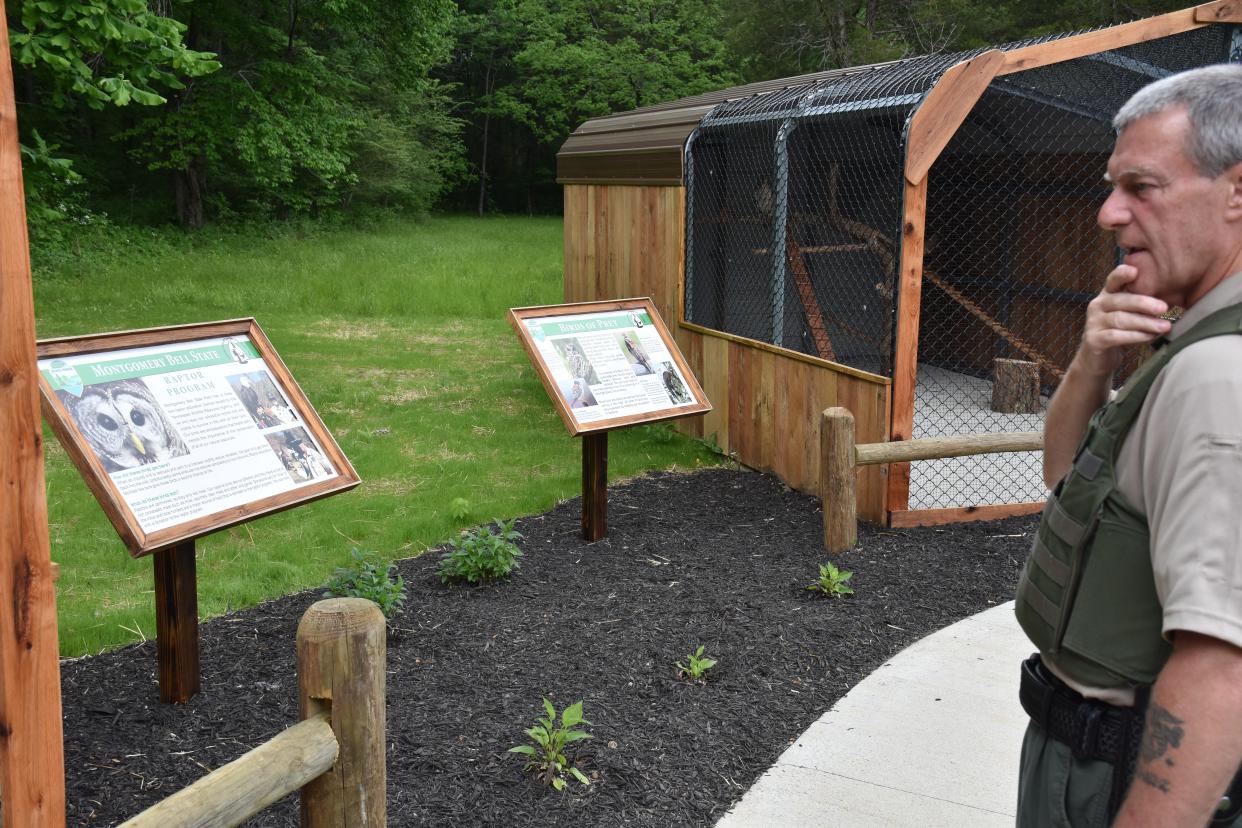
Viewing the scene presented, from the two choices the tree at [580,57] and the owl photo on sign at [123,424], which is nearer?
the owl photo on sign at [123,424]

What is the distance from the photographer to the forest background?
1534cm

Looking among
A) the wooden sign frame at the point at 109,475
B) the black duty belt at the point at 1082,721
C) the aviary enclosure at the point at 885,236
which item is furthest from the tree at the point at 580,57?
the black duty belt at the point at 1082,721

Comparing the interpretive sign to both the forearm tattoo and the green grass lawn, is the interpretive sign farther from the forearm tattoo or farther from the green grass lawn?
the forearm tattoo

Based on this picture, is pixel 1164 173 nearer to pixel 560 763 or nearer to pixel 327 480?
pixel 560 763

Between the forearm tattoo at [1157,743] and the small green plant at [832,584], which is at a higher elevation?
the forearm tattoo at [1157,743]

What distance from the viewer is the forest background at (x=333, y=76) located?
15339 mm

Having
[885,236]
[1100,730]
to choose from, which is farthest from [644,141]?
[1100,730]

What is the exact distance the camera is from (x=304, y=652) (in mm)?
2742

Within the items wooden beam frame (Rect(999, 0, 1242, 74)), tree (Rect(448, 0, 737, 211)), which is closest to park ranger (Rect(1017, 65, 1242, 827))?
wooden beam frame (Rect(999, 0, 1242, 74))

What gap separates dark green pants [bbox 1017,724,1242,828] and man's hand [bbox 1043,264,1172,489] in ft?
1.85

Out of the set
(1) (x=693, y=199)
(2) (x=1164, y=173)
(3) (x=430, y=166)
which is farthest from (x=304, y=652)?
(3) (x=430, y=166)

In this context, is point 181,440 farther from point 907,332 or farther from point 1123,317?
point 907,332

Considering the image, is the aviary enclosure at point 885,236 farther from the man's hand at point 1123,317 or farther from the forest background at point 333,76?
the man's hand at point 1123,317

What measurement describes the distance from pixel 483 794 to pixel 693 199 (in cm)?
609
